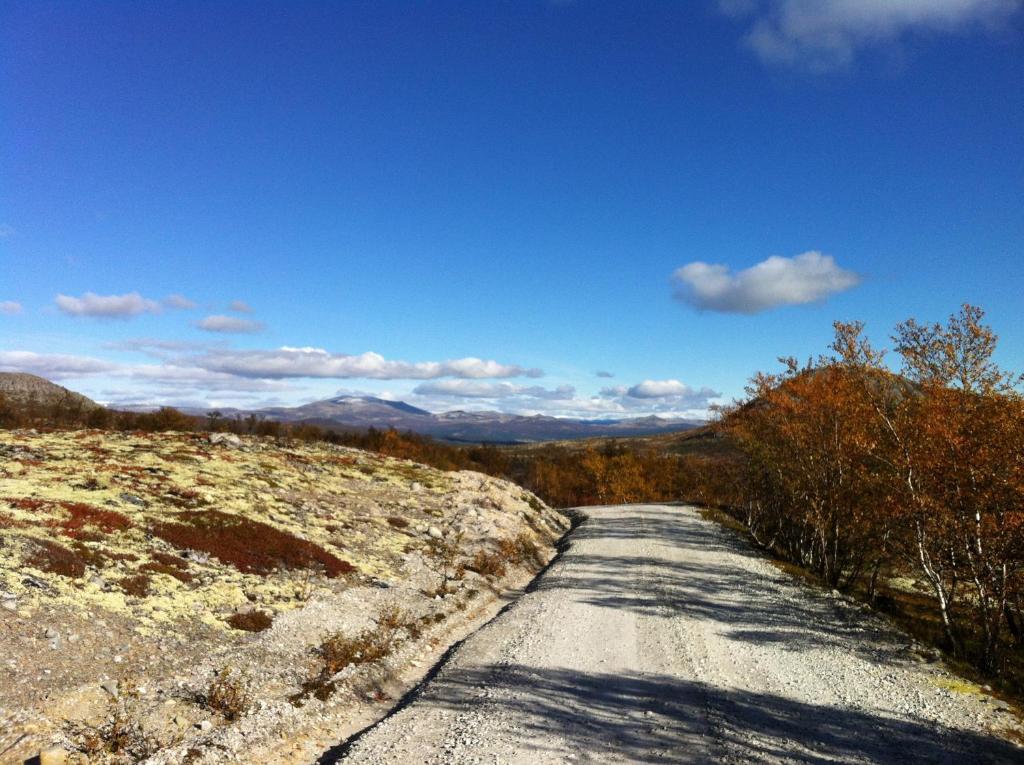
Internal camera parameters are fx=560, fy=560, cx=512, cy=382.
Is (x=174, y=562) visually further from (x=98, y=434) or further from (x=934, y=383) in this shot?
(x=98, y=434)

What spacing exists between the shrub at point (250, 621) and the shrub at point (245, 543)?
137 inches

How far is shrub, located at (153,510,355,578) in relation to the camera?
21.0 metres

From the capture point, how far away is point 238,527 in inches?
949

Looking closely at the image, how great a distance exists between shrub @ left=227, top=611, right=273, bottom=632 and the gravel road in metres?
5.41

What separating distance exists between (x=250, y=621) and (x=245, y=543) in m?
6.54

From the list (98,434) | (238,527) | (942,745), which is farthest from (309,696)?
(98,434)

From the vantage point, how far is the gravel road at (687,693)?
12141 mm

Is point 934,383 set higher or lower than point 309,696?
higher

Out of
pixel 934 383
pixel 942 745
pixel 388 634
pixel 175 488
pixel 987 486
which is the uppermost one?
pixel 934 383

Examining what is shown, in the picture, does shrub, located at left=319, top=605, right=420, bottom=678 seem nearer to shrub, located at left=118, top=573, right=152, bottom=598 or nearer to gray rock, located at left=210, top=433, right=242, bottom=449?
shrub, located at left=118, top=573, right=152, bottom=598

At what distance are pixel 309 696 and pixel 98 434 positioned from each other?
42.3 m

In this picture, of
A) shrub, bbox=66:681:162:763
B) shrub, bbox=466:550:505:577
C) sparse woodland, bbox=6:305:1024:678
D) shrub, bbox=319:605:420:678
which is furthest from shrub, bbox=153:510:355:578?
sparse woodland, bbox=6:305:1024:678

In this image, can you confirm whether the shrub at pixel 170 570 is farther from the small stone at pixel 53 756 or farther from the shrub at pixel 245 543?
the small stone at pixel 53 756

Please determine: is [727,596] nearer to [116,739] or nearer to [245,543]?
[245,543]
